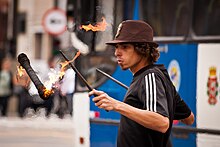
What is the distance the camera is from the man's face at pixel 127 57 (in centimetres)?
471

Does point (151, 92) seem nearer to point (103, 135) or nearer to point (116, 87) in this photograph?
A: point (116, 87)

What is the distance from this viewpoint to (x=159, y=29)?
8.46 meters

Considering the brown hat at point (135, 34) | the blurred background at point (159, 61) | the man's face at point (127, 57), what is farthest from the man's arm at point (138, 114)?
the blurred background at point (159, 61)

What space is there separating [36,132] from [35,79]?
14.6 metres

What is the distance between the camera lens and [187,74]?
7.86 metres

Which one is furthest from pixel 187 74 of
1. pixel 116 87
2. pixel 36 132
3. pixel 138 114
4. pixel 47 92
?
pixel 36 132

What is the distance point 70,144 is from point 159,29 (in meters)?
7.57

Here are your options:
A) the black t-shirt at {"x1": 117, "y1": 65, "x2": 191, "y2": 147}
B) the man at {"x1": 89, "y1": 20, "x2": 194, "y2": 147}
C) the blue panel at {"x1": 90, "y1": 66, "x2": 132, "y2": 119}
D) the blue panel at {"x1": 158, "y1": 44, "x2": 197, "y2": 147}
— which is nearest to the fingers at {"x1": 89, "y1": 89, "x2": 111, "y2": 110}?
the man at {"x1": 89, "y1": 20, "x2": 194, "y2": 147}

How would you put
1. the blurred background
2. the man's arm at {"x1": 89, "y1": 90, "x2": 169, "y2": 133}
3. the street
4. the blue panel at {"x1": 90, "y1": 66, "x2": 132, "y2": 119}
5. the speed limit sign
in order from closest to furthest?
the man's arm at {"x1": 89, "y1": 90, "x2": 169, "y2": 133}
the blurred background
the blue panel at {"x1": 90, "y1": 66, "x2": 132, "y2": 119}
the street
the speed limit sign

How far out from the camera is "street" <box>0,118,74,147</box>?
1590 cm

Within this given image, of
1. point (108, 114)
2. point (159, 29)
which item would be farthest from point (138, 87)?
point (108, 114)

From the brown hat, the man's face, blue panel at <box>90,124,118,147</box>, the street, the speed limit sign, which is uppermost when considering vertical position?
the speed limit sign

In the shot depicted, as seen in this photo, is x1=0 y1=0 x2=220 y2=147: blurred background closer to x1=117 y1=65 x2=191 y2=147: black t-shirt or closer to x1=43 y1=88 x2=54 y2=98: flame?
x1=43 y1=88 x2=54 y2=98: flame

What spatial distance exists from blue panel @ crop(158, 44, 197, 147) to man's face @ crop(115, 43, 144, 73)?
3026 mm
